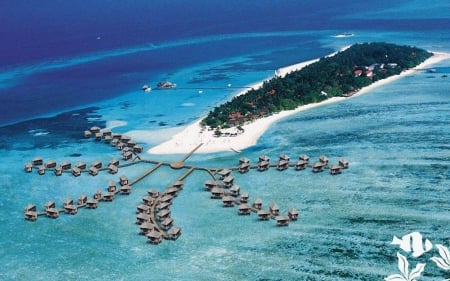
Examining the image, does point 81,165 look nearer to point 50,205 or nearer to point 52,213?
point 50,205

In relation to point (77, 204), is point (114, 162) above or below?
above

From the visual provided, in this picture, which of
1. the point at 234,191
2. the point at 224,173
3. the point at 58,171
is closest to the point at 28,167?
the point at 58,171

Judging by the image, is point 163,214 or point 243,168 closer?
point 163,214

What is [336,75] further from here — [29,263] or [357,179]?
[29,263]

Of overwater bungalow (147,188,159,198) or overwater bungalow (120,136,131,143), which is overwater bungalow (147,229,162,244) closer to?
overwater bungalow (147,188,159,198)

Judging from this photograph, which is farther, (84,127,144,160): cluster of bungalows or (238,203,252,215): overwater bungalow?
(84,127,144,160): cluster of bungalows

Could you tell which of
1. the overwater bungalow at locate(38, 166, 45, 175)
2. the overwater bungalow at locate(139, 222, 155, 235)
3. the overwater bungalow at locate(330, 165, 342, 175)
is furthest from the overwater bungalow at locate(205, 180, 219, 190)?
the overwater bungalow at locate(38, 166, 45, 175)

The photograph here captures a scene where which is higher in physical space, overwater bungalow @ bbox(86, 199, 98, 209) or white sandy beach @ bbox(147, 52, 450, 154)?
white sandy beach @ bbox(147, 52, 450, 154)

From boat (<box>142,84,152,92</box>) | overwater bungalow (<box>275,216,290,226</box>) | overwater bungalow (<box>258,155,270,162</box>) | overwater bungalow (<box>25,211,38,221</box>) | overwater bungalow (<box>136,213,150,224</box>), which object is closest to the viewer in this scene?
overwater bungalow (<box>275,216,290,226</box>)

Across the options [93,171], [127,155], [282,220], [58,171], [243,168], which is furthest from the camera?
[127,155]
